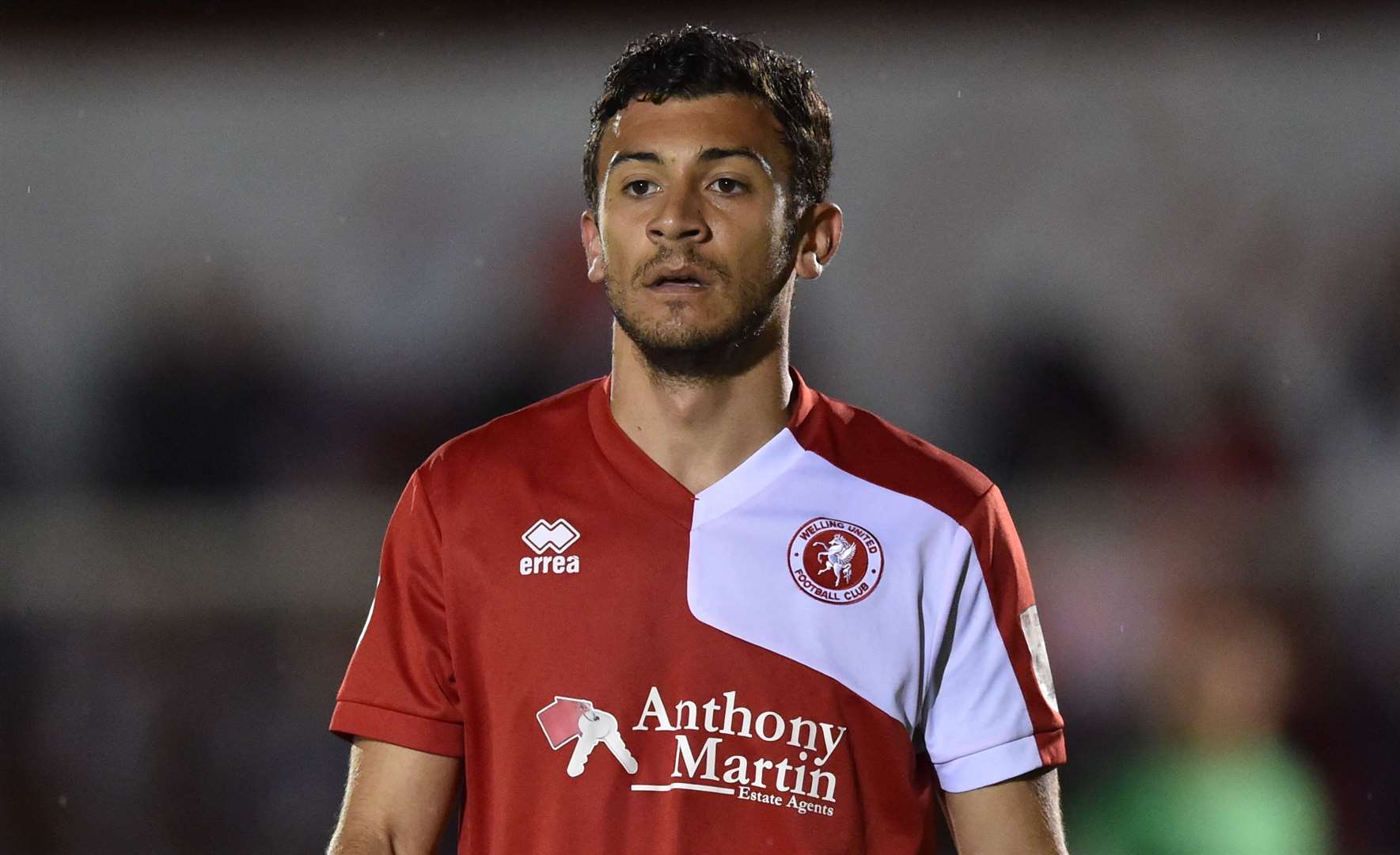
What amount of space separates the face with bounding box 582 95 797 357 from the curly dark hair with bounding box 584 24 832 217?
0.02 meters

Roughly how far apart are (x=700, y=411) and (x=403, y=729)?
0.50m

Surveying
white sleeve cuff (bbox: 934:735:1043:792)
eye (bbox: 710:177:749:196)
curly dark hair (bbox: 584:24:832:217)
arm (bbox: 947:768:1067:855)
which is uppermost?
curly dark hair (bbox: 584:24:832:217)

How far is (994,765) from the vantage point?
1.76m

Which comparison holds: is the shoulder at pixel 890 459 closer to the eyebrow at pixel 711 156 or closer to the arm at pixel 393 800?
the eyebrow at pixel 711 156

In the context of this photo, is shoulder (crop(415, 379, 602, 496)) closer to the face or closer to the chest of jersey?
the chest of jersey

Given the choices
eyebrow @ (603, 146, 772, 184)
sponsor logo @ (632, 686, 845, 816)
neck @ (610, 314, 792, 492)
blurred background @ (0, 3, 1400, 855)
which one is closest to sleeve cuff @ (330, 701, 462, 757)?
sponsor logo @ (632, 686, 845, 816)

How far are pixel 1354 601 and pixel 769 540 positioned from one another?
3144 millimetres

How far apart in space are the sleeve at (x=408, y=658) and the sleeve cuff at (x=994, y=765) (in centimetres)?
56

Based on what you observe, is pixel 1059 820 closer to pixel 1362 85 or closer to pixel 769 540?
pixel 769 540

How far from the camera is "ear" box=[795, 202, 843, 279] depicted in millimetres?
1888

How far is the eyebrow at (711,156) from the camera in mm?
1780

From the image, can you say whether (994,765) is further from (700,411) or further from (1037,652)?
(700,411)

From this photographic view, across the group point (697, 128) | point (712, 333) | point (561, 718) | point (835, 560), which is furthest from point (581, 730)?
point (697, 128)

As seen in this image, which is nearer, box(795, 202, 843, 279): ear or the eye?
the eye
